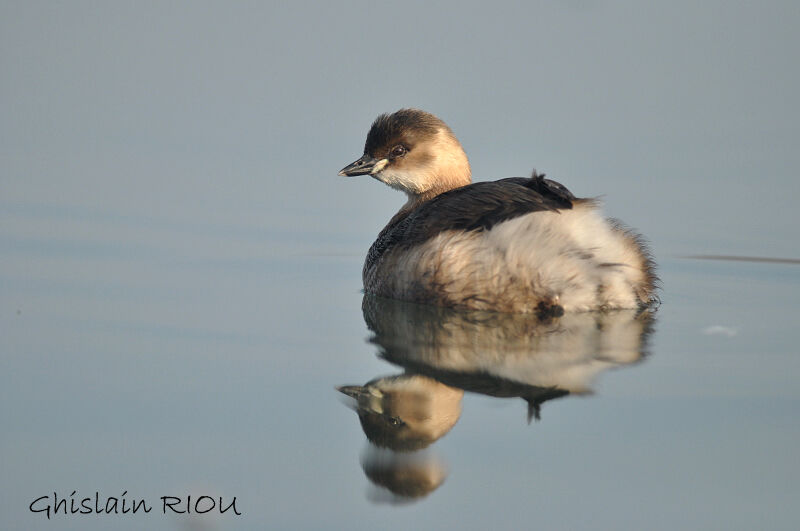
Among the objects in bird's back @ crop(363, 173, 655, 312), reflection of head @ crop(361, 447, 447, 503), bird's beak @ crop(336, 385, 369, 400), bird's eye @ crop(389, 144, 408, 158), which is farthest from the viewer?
bird's eye @ crop(389, 144, 408, 158)

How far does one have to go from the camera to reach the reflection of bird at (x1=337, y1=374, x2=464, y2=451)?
4.62m

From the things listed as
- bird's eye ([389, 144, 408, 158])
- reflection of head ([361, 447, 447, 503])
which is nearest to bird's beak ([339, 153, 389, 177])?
bird's eye ([389, 144, 408, 158])

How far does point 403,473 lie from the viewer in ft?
14.0

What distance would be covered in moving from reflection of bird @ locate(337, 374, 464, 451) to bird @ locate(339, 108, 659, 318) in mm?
1366

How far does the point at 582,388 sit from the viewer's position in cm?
514

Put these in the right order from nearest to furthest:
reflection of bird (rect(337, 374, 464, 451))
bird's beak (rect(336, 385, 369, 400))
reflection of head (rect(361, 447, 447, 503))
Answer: reflection of head (rect(361, 447, 447, 503)) < reflection of bird (rect(337, 374, 464, 451)) < bird's beak (rect(336, 385, 369, 400))

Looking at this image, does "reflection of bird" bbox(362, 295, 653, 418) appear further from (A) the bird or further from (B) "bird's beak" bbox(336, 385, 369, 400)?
(B) "bird's beak" bbox(336, 385, 369, 400)

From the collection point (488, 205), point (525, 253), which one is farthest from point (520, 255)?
point (488, 205)

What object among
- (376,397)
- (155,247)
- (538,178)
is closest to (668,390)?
(376,397)

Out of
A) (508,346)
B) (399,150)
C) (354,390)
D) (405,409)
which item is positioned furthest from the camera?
(399,150)

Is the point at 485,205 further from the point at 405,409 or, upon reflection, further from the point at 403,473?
the point at 403,473

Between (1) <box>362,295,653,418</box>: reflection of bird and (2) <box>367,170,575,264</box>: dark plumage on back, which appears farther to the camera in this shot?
(2) <box>367,170,575,264</box>: dark plumage on back

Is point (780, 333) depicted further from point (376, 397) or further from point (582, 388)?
point (376, 397)

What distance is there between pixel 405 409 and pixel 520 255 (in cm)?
174
